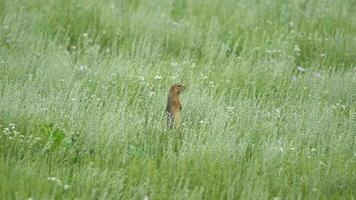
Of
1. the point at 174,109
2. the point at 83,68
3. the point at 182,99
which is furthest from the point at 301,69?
the point at 83,68

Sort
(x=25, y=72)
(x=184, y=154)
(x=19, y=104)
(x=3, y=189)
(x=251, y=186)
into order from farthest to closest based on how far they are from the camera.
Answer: (x=25, y=72)
(x=19, y=104)
(x=184, y=154)
(x=251, y=186)
(x=3, y=189)

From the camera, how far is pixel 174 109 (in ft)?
19.2

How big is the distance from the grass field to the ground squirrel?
0.09 metres

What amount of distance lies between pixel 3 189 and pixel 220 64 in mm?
3974

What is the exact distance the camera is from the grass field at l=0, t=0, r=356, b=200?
15.9 ft

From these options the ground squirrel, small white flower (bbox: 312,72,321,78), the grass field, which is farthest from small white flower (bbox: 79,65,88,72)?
small white flower (bbox: 312,72,321,78)

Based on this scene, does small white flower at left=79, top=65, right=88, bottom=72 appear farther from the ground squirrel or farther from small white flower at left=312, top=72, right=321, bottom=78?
small white flower at left=312, top=72, right=321, bottom=78

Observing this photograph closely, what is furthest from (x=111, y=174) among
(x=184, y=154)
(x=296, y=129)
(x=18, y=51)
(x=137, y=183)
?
(x=18, y=51)

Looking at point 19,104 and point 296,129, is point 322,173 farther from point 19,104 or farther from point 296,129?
point 19,104

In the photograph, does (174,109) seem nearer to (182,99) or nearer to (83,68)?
(182,99)

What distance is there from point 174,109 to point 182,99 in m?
0.64

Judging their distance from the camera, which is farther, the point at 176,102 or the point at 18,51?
the point at 18,51

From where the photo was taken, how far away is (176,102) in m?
5.91

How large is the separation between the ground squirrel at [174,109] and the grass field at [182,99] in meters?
0.09
